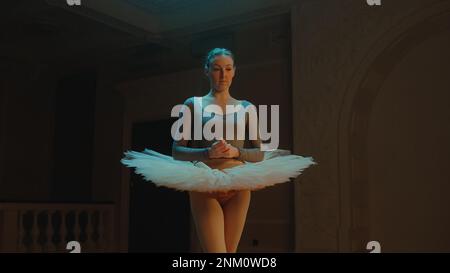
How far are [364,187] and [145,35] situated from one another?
3008 millimetres

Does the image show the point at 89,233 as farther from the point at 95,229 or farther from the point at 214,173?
the point at 214,173

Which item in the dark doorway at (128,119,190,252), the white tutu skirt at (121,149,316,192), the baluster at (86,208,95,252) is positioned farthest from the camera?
the dark doorway at (128,119,190,252)

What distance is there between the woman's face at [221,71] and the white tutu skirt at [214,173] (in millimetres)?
363

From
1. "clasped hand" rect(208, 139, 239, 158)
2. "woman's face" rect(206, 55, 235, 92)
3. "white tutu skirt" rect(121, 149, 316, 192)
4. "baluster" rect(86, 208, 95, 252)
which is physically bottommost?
"baluster" rect(86, 208, 95, 252)

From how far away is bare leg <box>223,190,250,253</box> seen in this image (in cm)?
217

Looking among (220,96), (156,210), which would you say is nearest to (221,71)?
(220,96)

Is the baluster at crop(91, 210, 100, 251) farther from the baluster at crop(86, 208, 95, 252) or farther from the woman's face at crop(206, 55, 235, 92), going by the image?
the woman's face at crop(206, 55, 235, 92)

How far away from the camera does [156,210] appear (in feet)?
24.0

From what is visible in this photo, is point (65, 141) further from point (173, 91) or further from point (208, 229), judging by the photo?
point (208, 229)

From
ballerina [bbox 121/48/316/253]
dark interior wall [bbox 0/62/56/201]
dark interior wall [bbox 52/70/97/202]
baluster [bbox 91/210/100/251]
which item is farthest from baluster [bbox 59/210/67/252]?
ballerina [bbox 121/48/316/253]

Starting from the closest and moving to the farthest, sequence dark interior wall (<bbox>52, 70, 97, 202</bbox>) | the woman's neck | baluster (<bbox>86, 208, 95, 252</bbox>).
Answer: the woman's neck, baluster (<bbox>86, 208, 95, 252</bbox>), dark interior wall (<bbox>52, 70, 97, 202</bbox>)

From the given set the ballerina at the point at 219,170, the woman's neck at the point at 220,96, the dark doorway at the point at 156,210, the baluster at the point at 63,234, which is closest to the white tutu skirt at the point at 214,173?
the ballerina at the point at 219,170

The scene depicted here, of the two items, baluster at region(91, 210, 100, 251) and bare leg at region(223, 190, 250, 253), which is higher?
bare leg at region(223, 190, 250, 253)

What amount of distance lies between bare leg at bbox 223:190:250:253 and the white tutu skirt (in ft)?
0.42
